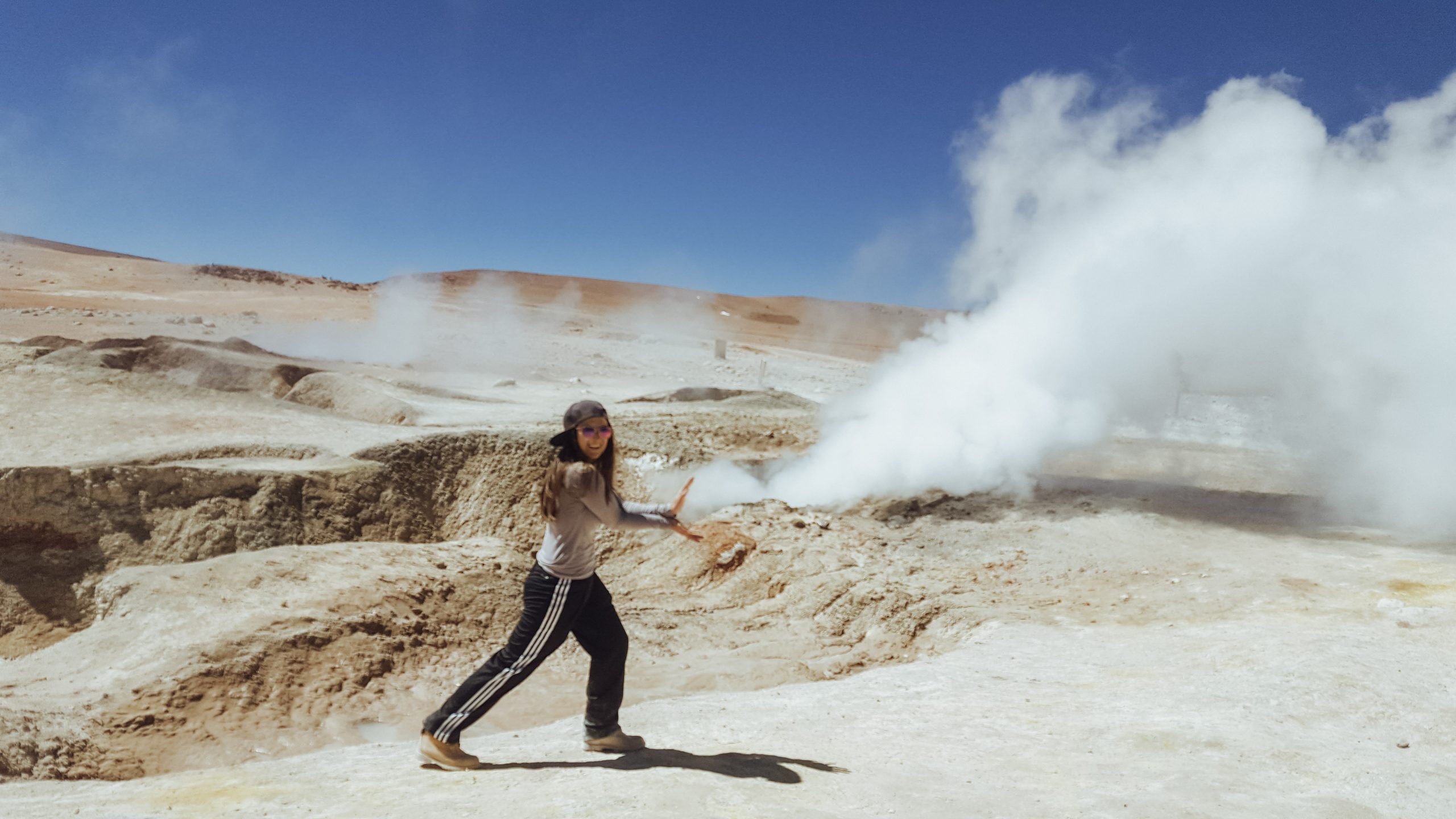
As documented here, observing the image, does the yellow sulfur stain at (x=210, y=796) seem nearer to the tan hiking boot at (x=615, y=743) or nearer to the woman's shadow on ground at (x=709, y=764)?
the woman's shadow on ground at (x=709, y=764)

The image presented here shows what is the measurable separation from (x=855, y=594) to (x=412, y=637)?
3408 millimetres

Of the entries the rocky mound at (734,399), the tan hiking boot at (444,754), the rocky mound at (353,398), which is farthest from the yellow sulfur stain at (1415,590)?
the rocky mound at (353,398)

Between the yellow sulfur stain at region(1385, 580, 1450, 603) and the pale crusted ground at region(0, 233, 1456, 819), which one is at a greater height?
the yellow sulfur stain at region(1385, 580, 1450, 603)

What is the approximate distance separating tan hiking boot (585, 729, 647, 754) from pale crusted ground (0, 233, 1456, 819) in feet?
→ 0.34

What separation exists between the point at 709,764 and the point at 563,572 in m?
1.02

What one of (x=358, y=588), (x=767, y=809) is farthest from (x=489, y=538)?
(x=767, y=809)

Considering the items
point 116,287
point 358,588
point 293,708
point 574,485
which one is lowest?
point 293,708

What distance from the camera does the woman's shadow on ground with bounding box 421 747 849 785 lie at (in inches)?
139

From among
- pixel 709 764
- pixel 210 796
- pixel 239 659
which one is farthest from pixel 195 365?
pixel 709 764

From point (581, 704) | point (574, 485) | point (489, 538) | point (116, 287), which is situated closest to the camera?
point (574, 485)

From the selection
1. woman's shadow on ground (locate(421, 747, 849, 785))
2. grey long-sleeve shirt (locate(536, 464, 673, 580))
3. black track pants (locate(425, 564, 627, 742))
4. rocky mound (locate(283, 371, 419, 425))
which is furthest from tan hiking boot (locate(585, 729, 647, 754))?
rocky mound (locate(283, 371, 419, 425))

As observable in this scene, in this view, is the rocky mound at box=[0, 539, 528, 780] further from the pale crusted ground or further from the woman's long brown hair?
the woman's long brown hair

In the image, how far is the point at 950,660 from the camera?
5.86 metres

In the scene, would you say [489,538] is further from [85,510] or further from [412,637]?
[85,510]
